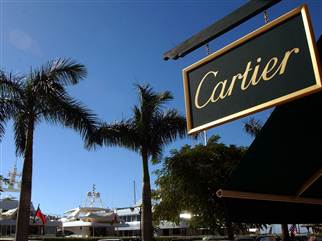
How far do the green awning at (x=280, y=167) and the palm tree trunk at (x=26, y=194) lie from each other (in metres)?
8.41

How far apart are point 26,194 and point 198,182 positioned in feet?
39.0

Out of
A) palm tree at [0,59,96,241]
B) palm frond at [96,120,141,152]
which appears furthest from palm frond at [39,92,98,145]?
palm frond at [96,120,141,152]

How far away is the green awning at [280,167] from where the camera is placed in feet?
12.4

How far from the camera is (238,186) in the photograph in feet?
13.2

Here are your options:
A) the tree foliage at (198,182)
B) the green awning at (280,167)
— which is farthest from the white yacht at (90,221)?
the green awning at (280,167)

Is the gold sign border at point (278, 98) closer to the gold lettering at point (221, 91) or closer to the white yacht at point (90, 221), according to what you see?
the gold lettering at point (221, 91)

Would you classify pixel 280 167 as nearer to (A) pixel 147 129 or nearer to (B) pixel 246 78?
(B) pixel 246 78

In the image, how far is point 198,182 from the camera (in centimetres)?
2197

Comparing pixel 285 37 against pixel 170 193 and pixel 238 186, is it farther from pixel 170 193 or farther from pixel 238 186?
pixel 170 193

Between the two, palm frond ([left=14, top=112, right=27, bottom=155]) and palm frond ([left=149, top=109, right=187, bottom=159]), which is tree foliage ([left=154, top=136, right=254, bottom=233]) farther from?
palm frond ([left=14, top=112, right=27, bottom=155])

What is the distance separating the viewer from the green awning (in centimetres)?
378

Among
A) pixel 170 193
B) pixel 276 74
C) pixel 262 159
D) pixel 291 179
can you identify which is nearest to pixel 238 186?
pixel 262 159

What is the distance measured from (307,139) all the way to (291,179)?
645 mm

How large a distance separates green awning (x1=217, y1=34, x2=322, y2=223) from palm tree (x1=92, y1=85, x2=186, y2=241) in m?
12.8
